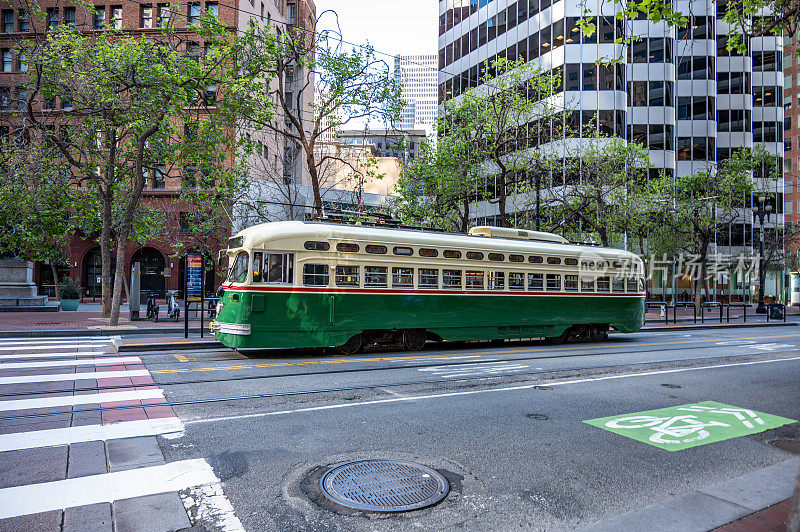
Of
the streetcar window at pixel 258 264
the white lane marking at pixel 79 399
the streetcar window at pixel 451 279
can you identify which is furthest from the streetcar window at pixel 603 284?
the white lane marking at pixel 79 399

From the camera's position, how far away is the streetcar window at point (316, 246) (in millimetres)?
12633

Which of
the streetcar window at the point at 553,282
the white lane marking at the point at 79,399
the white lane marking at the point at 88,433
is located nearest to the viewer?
the white lane marking at the point at 88,433

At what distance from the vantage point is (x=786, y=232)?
165ft

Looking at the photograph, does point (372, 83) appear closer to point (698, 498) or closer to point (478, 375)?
point (478, 375)

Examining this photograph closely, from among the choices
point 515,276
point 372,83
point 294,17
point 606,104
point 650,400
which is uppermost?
point 294,17

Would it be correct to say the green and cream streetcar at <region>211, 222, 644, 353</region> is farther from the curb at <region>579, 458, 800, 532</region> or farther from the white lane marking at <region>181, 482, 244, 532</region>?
the curb at <region>579, 458, 800, 532</region>

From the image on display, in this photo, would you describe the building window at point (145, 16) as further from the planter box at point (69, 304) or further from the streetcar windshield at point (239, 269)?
the streetcar windshield at point (239, 269)

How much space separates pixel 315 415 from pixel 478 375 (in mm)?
4286

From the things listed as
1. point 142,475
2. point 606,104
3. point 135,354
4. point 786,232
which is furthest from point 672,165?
point 142,475

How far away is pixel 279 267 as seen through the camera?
1230 centimetres

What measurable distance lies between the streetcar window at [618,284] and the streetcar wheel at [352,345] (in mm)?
9831

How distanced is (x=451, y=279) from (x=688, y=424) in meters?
8.10

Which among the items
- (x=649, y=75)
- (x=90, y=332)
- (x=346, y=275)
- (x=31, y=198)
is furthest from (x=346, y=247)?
(x=649, y=75)

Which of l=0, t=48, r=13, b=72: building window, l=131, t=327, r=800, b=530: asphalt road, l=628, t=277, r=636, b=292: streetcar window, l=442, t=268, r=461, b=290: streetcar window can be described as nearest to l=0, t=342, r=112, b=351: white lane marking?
l=131, t=327, r=800, b=530: asphalt road
